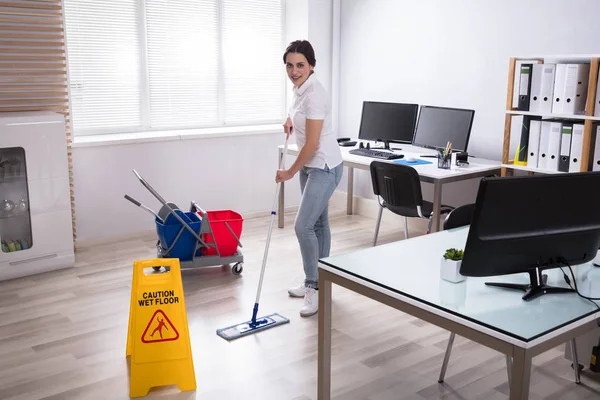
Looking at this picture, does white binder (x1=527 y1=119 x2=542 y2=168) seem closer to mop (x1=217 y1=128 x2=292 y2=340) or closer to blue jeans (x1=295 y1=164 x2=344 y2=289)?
blue jeans (x1=295 y1=164 x2=344 y2=289)

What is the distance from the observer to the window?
5.37 metres

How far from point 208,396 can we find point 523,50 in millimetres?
3386

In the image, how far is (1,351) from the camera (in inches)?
135

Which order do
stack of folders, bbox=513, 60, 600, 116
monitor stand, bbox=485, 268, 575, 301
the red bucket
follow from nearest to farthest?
monitor stand, bbox=485, 268, 575, 301
stack of folders, bbox=513, 60, 600, 116
the red bucket

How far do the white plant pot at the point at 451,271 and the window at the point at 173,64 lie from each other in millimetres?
3976

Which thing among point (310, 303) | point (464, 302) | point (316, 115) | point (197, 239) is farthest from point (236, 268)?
point (464, 302)

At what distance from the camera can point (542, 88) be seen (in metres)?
4.25

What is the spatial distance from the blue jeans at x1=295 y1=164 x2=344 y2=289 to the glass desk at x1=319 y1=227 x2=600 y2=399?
1137mm

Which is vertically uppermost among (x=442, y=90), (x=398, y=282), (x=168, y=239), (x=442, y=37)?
(x=442, y=37)

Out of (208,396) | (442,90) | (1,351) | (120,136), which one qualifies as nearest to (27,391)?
(1,351)

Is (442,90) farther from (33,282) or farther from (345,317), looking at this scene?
(33,282)

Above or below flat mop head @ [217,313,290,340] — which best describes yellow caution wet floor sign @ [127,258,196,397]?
above

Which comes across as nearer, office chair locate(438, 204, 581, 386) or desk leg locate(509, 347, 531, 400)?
desk leg locate(509, 347, 531, 400)

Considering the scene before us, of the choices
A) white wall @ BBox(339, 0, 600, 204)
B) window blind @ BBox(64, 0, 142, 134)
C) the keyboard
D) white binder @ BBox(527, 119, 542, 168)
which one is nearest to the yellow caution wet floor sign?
the keyboard
